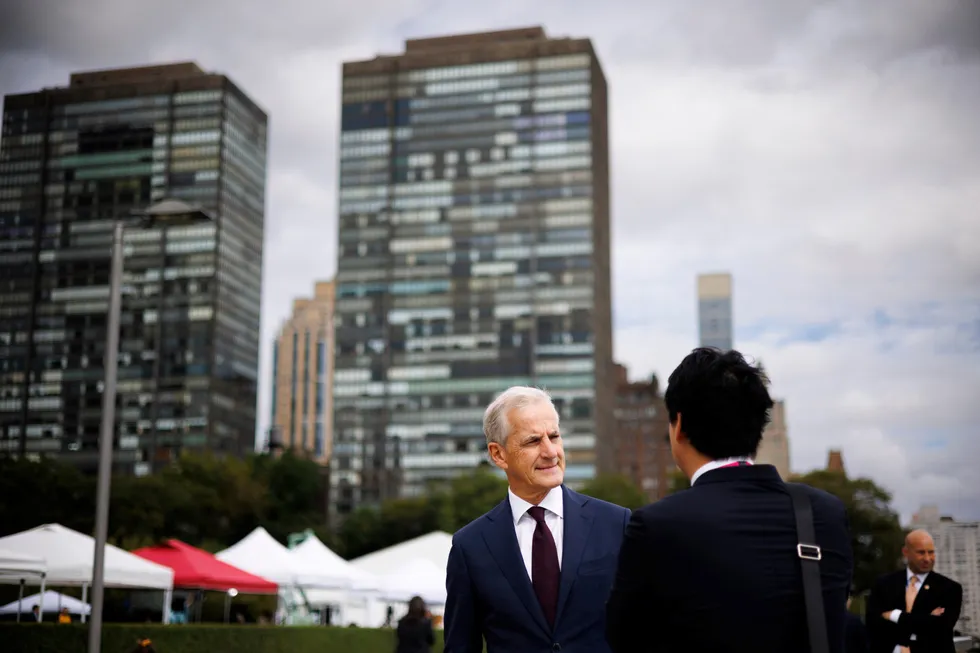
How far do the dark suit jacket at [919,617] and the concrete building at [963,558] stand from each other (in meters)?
4.84

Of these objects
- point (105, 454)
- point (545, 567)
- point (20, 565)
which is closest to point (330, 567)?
point (20, 565)

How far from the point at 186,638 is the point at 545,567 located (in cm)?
1665

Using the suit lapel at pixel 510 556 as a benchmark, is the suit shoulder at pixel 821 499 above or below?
above

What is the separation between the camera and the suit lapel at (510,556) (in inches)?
157

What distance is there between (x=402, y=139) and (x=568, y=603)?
156 meters

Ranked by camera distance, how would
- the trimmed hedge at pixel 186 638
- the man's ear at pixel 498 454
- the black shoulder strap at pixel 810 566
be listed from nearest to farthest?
the black shoulder strap at pixel 810 566, the man's ear at pixel 498 454, the trimmed hedge at pixel 186 638

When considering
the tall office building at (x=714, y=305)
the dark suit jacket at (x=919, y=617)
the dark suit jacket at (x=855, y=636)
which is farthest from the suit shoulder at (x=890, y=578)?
the tall office building at (x=714, y=305)

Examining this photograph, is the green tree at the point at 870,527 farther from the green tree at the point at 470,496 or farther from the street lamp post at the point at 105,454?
the street lamp post at the point at 105,454

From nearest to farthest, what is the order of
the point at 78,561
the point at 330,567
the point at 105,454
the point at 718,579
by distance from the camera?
the point at 718,579
the point at 105,454
the point at 78,561
the point at 330,567

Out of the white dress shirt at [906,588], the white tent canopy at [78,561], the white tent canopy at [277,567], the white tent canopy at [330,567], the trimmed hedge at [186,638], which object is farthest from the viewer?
the white tent canopy at [330,567]

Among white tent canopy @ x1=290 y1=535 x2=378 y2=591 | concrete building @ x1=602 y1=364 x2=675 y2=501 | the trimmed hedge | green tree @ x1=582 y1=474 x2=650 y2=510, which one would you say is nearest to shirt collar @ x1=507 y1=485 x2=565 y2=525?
the trimmed hedge

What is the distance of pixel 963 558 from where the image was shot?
12.6m

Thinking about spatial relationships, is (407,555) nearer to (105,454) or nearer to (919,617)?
(105,454)

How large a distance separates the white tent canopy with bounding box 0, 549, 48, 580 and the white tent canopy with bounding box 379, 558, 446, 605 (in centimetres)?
894
